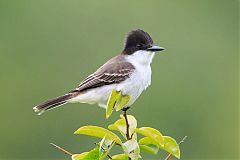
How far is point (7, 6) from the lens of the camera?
47.6ft

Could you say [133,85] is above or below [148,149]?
below

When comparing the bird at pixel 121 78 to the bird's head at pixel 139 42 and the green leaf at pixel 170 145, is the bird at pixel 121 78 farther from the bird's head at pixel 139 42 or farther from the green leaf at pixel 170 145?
the green leaf at pixel 170 145

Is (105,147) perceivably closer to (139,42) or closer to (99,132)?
(99,132)

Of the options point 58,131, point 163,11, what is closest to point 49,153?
point 58,131

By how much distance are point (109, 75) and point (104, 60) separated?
5128 mm

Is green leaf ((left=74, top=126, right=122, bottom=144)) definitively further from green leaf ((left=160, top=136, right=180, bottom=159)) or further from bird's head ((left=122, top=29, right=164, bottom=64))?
bird's head ((left=122, top=29, right=164, bottom=64))

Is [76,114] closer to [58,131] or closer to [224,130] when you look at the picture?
[58,131]

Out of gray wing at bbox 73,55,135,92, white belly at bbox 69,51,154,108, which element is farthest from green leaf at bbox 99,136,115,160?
gray wing at bbox 73,55,135,92

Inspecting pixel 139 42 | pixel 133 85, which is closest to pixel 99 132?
pixel 133 85

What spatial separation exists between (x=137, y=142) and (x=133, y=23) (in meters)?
9.34

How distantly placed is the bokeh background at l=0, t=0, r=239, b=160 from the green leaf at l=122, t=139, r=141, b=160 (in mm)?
5288

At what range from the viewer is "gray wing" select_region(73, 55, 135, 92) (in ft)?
18.0

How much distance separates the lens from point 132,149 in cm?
330

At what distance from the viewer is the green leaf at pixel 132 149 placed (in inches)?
129
